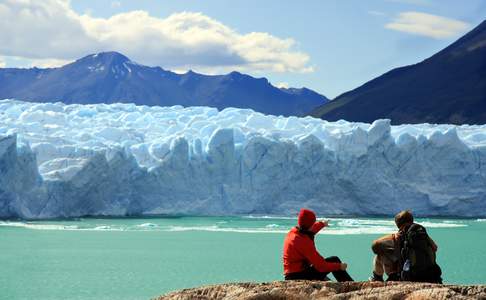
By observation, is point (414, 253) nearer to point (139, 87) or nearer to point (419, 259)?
point (419, 259)

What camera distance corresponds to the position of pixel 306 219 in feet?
13.7

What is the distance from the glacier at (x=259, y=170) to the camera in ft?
92.0

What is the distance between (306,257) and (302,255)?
0.11 ft

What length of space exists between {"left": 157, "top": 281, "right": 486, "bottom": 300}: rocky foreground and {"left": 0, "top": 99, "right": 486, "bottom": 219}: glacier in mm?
24033

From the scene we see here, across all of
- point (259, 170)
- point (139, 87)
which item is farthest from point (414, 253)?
point (139, 87)

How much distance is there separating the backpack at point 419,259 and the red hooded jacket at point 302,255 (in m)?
0.33

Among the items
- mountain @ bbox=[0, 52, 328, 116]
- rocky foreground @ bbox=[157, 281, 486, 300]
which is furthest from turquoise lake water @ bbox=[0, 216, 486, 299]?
mountain @ bbox=[0, 52, 328, 116]

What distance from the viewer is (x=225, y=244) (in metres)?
19.6

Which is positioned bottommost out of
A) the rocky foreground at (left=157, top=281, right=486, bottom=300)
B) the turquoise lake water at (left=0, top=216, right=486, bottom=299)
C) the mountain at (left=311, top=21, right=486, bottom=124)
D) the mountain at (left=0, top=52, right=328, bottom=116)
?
the turquoise lake water at (left=0, top=216, right=486, bottom=299)

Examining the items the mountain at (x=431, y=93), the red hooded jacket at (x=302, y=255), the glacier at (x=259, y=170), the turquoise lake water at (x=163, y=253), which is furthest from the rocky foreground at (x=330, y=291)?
the mountain at (x=431, y=93)

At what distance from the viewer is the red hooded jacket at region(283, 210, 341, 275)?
4105 mm

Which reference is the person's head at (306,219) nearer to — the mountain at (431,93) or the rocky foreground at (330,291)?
the rocky foreground at (330,291)

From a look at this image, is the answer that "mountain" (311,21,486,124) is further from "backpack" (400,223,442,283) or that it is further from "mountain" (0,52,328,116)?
"backpack" (400,223,442,283)

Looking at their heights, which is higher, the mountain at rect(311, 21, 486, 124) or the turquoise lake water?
the mountain at rect(311, 21, 486, 124)
